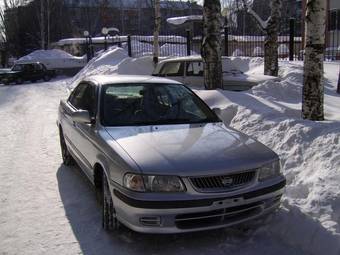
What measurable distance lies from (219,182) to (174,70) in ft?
28.6

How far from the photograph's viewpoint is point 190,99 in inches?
232

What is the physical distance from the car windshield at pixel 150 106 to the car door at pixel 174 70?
259 inches

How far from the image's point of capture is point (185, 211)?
4078mm

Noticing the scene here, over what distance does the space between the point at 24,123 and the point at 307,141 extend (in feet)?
27.6

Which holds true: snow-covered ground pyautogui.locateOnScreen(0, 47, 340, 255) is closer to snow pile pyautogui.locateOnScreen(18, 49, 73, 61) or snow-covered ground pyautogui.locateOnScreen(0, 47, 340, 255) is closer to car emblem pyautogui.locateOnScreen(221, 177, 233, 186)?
car emblem pyautogui.locateOnScreen(221, 177, 233, 186)

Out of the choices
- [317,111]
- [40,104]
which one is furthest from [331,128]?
[40,104]

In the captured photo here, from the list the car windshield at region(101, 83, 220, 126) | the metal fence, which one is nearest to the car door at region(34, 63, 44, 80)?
the metal fence

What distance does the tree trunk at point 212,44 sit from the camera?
10.5 m

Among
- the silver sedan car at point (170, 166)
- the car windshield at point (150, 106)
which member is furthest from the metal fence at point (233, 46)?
the silver sedan car at point (170, 166)

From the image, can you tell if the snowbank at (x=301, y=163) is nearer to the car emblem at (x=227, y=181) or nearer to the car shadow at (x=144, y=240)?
the car shadow at (x=144, y=240)

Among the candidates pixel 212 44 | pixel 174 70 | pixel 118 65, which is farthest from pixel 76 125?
pixel 118 65

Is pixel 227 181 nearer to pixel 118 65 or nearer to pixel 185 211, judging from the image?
pixel 185 211

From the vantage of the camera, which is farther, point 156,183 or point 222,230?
point 222,230

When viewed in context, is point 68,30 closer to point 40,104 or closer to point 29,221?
point 40,104
